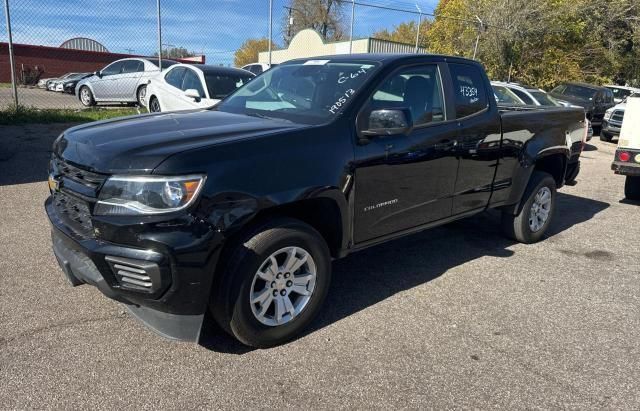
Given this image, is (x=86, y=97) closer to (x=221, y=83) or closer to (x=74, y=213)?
(x=221, y=83)

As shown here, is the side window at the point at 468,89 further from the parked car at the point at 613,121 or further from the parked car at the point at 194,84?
the parked car at the point at 613,121

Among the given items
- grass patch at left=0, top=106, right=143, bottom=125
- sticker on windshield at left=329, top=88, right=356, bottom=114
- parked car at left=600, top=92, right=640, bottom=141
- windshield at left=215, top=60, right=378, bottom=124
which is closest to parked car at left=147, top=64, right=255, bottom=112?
grass patch at left=0, top=106, right=143, bottom=125

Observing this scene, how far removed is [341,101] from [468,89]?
1.60 metres

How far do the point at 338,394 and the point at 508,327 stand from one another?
1.54 metres

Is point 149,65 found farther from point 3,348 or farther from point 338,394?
point 338,394

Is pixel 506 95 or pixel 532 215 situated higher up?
pixel 506 95

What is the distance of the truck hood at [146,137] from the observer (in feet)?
9.00

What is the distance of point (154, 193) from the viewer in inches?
105

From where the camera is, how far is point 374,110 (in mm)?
3496

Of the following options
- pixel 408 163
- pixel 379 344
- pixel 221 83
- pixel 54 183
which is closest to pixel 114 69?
pixel 221 83

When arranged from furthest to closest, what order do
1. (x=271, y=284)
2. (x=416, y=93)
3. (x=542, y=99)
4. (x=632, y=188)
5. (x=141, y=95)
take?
(x=141, y=95), (x=542, y=99), (x=632, y=188), (x=416, y=93), (x=271, y=284)

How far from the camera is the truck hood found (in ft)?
9.00

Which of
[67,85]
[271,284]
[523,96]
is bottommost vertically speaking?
Result: [67,85]

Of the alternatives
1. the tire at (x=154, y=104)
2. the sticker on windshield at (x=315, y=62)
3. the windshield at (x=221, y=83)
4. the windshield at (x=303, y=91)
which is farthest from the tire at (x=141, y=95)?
the sticker on windshield at (x=315, y=62)
